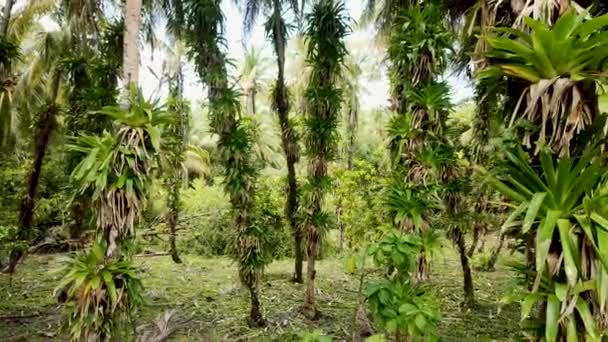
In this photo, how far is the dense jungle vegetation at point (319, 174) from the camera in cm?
236

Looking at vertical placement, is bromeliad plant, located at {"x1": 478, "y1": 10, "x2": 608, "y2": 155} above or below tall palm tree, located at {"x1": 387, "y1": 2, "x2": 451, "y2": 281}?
below

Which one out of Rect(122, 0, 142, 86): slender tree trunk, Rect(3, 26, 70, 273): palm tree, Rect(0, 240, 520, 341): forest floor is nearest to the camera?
Rect(122, 0, 142, 86): slender tree trunk

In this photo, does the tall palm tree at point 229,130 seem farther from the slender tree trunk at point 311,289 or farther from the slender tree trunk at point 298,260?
the slender tree trunk at point 298,260

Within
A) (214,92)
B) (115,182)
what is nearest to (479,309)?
(214,92)

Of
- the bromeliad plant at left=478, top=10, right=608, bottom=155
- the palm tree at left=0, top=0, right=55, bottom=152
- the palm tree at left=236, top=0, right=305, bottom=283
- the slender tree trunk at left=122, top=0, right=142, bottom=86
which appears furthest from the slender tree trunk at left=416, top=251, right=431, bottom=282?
the palm tree at left=0, top=0, right=55, bottom=152

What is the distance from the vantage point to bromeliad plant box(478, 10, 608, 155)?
2244 mm

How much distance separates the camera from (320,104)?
642 cm

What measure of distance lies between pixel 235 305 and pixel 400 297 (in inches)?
146

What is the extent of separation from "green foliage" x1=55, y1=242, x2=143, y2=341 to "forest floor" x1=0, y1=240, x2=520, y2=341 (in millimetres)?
437

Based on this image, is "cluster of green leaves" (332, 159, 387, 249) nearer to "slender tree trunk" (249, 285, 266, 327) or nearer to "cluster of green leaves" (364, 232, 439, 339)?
"slender tree trunk" (249, 285, 266, 327)

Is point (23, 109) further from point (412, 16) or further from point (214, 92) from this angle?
point (412, 16)

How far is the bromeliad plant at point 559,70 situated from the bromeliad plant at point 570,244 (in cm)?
17

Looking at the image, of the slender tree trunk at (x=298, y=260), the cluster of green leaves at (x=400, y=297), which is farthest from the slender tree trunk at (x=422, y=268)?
the slender tree trunk at (x=298, y=260)

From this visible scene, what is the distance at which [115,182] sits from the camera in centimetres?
375
